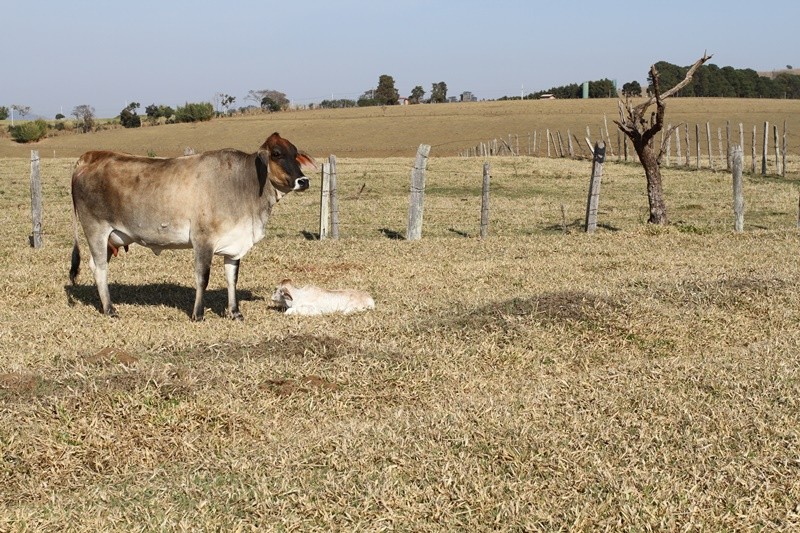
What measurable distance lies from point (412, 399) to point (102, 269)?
4.55 metres

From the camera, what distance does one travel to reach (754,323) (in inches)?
345

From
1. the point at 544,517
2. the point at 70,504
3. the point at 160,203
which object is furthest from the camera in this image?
the point at 160,203

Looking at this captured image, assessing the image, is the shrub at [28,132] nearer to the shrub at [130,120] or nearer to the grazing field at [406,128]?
the grazing field at [406,128]

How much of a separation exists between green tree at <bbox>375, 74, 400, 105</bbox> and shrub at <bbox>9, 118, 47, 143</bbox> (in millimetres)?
48759

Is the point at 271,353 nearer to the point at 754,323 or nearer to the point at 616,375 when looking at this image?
the point at 616,375

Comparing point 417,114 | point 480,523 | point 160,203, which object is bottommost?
point 480,523

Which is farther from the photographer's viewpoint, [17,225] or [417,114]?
[417,114]

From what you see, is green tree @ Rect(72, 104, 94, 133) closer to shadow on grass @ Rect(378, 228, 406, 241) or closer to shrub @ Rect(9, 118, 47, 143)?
shrub @ Rect(9, 118, 47, 143)

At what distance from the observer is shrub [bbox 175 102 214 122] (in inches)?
3273

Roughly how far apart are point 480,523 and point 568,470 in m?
0.76

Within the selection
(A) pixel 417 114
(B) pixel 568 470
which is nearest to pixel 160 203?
(B) pixel 568 470

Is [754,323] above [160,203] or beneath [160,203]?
beneath

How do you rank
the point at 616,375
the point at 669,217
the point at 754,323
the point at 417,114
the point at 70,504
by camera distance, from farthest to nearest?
the point at 417,114 → the point at 669,217 → the point at 754,323 → the point at 616,375 → the point at 70,504

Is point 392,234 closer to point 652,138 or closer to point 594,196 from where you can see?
point 594,196
